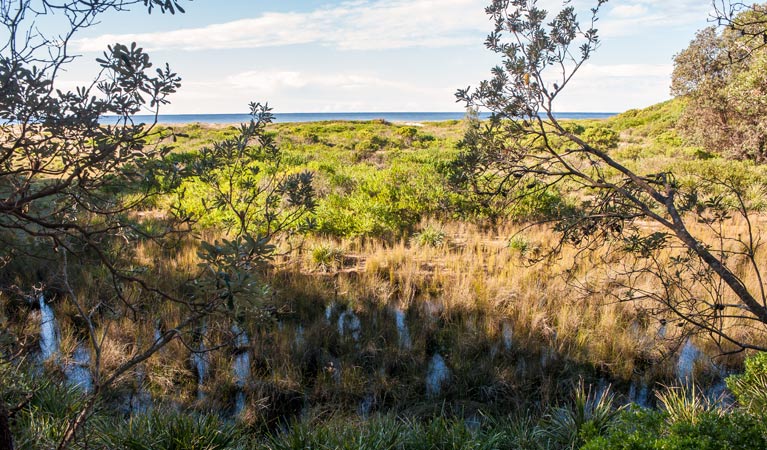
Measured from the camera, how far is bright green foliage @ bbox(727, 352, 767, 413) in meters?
3.77

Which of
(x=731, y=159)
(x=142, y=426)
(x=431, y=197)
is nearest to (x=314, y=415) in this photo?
(x=142, y=426)

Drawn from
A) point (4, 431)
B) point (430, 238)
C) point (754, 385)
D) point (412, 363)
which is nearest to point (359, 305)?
point (412, 363)

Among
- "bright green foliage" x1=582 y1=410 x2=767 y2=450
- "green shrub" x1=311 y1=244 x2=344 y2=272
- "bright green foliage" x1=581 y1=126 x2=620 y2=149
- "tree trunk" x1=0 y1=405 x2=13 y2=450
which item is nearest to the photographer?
"tree trunk" x1=0 y1=405 x2=13 y2=450

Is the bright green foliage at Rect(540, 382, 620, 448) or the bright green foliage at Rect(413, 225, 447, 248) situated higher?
the bright green foliage at Rect(413, 225, 447, 248)

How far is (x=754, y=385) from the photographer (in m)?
3.96

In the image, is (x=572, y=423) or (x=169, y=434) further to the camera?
(x=572, y=423)

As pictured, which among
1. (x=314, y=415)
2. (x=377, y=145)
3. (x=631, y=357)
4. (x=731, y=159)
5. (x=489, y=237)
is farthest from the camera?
(x=377, y=145)

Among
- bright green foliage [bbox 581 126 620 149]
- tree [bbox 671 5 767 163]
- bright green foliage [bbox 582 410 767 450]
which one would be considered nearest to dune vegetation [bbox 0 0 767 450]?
bright green foliage [bbox 582 410 767 450]

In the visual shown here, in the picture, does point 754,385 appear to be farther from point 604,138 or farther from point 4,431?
point 604,138

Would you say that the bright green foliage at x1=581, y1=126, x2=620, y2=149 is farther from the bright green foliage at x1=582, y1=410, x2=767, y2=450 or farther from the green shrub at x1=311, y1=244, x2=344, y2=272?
the bright green foliage at x1=582, y1=410, x2=767, y2=450

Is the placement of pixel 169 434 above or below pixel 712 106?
below

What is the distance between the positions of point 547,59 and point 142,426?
4.52 metres

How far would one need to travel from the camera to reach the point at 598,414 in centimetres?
439

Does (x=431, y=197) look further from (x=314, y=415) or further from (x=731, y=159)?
(x=731, y=159)
